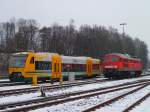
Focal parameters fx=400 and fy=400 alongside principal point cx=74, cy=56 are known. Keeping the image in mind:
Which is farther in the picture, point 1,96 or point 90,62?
point 90,62

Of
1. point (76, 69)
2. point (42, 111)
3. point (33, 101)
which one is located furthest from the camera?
point (76, 69)

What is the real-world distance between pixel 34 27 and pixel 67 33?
10.4 metres

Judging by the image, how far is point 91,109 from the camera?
14656 millimetres

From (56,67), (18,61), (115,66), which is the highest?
(18,61)

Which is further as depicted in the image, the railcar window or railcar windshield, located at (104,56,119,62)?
railcar windshield, located at (104,56,119,62)

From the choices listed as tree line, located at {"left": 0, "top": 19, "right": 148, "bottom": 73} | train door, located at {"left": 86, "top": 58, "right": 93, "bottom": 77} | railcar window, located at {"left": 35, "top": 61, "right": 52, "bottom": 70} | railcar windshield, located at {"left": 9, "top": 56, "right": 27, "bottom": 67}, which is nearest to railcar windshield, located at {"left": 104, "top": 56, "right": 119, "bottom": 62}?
train door, located at {"left": 86, "top": 58, "right": 93, "bottom": 77}

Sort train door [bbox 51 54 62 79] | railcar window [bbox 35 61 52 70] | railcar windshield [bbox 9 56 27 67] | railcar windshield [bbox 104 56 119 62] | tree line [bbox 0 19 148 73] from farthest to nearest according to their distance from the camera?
tree line [bbox 0 19 148 73] < railcar windshield [bbox 104 56 119 62] < train door [bbox 51 54 62 79] < railcar window [bbox 35 61 52 70] < railcar windshield [bbox 9 56 27 67]

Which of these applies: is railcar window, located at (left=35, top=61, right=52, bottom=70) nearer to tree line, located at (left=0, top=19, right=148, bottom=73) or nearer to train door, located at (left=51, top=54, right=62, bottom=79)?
train door, located at (left=51, top=54, right=62, bottom=79)

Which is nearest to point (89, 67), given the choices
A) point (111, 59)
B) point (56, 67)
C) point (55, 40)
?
point (111, 59)

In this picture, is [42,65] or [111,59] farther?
[111,59]

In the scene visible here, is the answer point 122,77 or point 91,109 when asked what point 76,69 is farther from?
point 91,109

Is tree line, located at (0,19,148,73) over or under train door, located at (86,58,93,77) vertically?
over

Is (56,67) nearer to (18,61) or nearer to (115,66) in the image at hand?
(18,61)

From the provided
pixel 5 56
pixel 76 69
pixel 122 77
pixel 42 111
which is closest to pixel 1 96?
pixel 42 111
